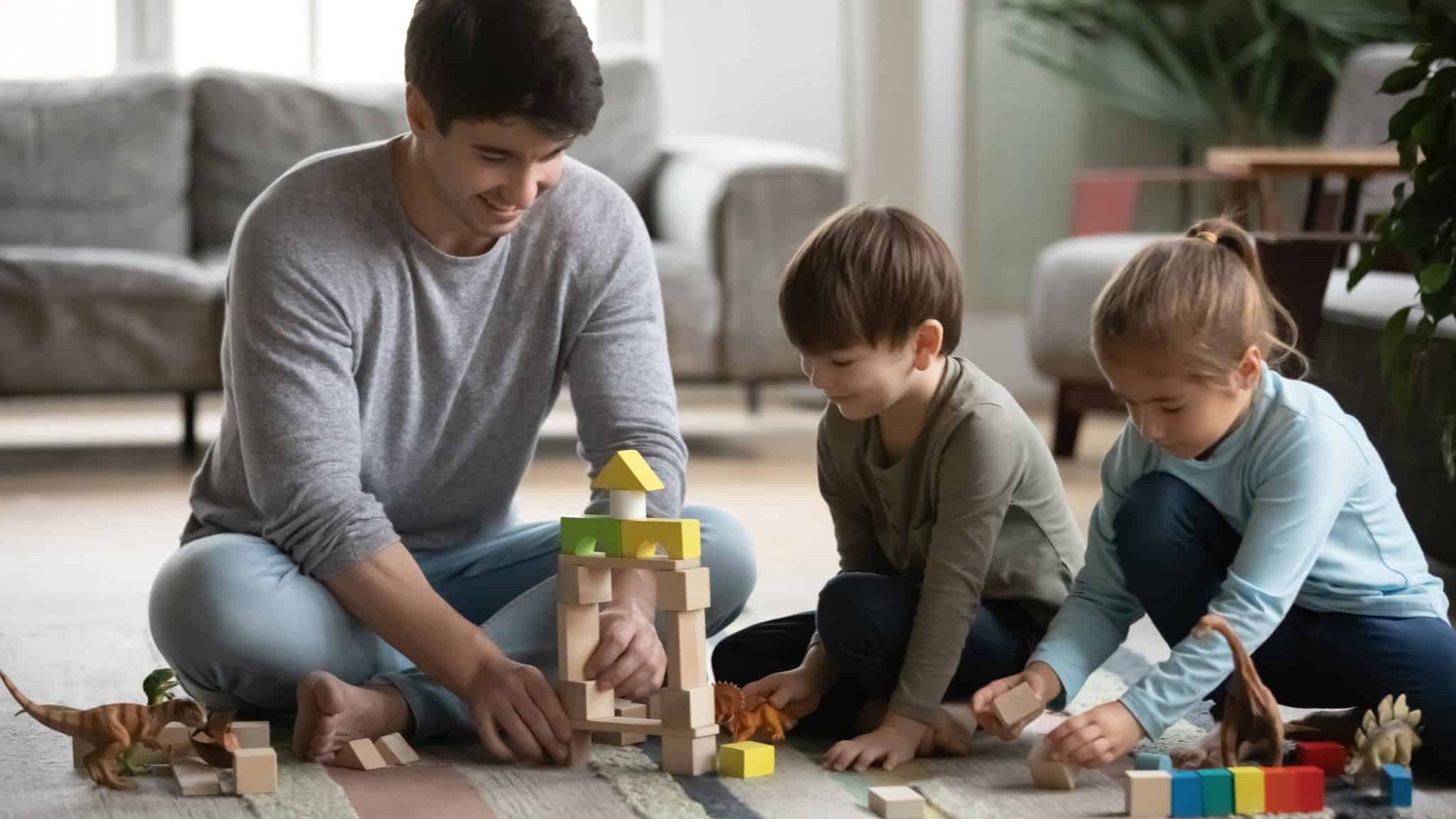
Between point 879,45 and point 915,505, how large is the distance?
3159 mm

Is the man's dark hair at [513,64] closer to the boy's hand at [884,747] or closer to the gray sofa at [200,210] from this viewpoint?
the boy's hand at [884,747]

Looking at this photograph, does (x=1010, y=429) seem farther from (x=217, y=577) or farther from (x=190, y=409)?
(x=190, y=409)

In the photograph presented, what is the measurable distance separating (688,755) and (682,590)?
0.49 ft

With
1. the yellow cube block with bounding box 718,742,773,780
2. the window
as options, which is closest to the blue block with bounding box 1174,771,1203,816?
the yellow cube block with bounding box 718,742,773,780

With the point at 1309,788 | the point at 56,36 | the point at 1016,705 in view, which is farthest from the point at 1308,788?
the point at 56,36

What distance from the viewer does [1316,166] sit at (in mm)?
2875

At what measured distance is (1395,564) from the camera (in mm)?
1486

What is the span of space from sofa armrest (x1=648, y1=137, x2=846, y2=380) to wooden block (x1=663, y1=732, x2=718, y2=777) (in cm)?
234

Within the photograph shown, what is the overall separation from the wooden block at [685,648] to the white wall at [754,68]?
3.58 metres

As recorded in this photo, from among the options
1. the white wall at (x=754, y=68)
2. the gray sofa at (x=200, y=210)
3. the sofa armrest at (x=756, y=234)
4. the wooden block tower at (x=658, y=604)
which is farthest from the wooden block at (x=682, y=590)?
the white wall at (x=754, y=68)

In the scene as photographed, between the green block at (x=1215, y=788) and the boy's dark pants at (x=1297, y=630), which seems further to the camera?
the boy's dark pants at (x=1297, y=630)

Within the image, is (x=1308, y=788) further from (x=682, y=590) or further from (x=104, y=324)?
(x=104, y=324)

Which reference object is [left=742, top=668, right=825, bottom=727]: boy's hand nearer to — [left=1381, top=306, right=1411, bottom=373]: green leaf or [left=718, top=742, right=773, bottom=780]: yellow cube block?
[left=718, top=742, right=773, bottom=780]: yellow cube block

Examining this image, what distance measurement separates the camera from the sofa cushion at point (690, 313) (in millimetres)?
3693
